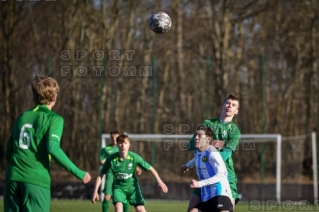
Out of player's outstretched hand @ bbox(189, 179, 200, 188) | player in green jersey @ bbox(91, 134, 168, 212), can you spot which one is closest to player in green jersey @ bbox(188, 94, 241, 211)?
player's outstretched hand @ bbox(189, 179, 200, 188)

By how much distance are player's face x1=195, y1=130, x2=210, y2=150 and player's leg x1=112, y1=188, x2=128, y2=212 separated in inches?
115

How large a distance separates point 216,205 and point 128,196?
3.05 m

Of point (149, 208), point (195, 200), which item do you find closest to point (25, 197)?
point (195, 200)

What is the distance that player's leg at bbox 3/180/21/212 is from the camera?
18.7 ft

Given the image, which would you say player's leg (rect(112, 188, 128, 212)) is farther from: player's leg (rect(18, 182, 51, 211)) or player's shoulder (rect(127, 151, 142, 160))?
player's leg (rect(18, 182, 51, 211))

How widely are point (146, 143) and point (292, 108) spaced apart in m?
6.09

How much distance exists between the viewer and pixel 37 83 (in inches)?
226

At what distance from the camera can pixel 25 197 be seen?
5.66 meters

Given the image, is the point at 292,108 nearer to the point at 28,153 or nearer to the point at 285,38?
the point at 285,38

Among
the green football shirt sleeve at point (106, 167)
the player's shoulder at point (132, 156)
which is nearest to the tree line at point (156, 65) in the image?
the player's shoulder at point (132, 156)

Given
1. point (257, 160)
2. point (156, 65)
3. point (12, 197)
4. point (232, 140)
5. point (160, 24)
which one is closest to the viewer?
point (12, 197)

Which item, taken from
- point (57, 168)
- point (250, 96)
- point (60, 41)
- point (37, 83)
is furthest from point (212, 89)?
point (37, 83)

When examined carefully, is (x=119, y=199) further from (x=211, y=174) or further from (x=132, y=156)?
(x=211, y=174)

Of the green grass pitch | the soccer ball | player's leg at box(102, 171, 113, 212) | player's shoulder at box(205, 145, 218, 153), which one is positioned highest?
the soccer ball
